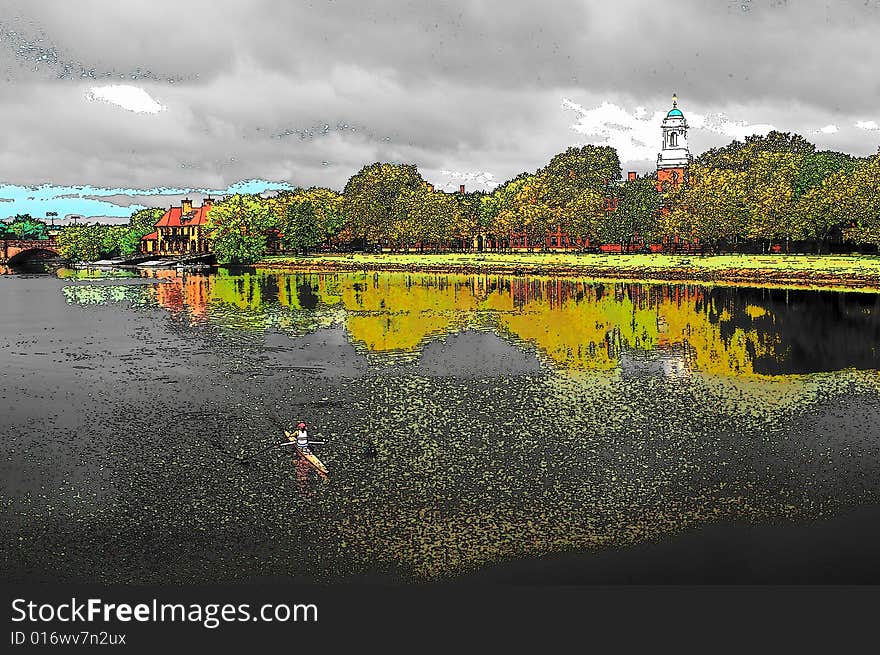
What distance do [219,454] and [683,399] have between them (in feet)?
56.9

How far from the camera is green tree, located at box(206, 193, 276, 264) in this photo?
6944 inches

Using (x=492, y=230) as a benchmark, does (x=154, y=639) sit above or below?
below

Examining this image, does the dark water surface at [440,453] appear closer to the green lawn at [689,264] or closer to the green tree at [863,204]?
the green lawn at [689,264]

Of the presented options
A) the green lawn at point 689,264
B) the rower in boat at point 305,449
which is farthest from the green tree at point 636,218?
the rower in boat at point 305,449

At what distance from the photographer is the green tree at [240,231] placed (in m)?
176

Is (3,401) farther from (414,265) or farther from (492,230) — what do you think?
(492,230)

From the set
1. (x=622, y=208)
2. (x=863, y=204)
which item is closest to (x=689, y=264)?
(x=863, y=204)

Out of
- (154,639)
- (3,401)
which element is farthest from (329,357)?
(154,639)

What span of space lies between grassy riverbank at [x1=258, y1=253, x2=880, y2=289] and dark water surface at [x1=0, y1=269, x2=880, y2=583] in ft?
151

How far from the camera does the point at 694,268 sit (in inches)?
4368

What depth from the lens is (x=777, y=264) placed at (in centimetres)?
11331

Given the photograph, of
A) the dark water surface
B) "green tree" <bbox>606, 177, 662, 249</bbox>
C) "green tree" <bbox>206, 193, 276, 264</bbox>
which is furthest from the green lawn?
the dark water surface

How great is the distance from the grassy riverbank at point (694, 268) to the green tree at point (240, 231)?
2219 centimetres

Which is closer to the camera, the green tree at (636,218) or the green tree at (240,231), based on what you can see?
the green tree at (636,218)
